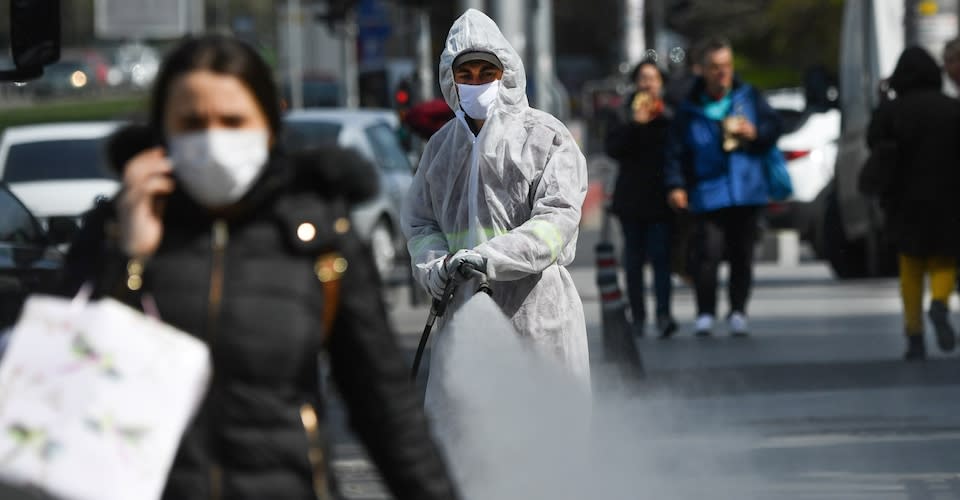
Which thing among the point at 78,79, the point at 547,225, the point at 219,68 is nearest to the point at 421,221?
the point at 547,225

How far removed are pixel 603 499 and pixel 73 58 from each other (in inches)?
3214

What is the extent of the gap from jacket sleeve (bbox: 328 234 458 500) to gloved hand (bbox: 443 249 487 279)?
2661mm

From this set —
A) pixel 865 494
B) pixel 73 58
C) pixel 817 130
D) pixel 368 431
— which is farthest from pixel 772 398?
pixel 73 58

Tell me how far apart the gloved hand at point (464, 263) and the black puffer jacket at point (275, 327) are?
264 cm

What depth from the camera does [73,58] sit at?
8619 cm

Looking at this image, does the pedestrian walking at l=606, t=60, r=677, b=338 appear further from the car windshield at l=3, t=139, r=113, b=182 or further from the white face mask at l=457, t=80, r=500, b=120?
the white face mask at l=457, t=80, r=500, b=120

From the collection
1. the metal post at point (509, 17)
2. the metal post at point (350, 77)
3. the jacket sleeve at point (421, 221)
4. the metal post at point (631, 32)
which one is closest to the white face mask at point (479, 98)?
the jacket sleeve at point (421, 221)

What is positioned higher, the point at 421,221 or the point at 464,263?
the point at 421,221

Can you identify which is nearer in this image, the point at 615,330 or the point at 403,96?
the point at 615,330

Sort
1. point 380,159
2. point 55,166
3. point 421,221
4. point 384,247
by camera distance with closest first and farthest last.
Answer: point 421,221 < point 55,166 < point 384,247 < point 380,159

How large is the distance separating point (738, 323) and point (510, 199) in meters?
7.06

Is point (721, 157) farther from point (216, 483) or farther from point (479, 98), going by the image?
point (216, 483)

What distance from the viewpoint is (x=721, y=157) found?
12797 millimetres

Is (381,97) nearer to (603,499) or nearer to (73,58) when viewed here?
(603,499)
